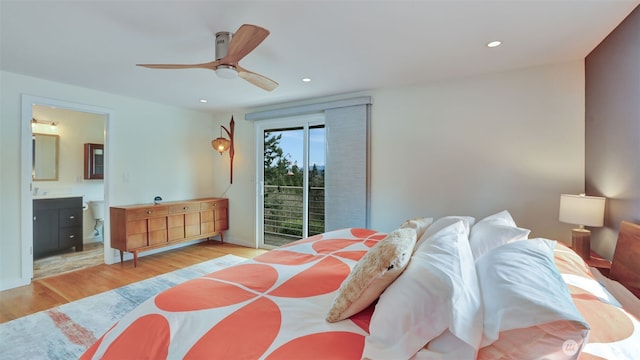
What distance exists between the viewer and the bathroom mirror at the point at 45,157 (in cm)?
446

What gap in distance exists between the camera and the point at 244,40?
183 centimetres

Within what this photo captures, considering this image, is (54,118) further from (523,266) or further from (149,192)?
(523,266)

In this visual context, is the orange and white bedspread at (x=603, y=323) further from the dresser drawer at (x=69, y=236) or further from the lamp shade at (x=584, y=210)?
the dresser drawer at (x=69, y=236)

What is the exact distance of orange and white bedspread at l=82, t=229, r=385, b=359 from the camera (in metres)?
0.93

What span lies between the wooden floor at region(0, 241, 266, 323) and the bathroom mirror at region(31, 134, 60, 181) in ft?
6.87

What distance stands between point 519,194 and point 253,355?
9.90 feet

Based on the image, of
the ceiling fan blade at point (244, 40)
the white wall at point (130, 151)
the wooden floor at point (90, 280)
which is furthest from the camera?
the white wall at point (130, 151)

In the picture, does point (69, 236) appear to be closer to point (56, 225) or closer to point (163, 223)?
point (56, 225)

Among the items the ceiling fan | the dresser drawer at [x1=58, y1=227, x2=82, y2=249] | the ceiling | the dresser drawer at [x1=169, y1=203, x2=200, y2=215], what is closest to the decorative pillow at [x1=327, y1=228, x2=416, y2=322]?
the ceiling fan

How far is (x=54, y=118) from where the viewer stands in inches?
183

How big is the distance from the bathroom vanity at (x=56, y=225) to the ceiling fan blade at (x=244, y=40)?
396 cm

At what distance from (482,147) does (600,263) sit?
1410mm

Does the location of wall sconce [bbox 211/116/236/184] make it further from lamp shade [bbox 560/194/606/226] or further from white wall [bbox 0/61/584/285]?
lamp shade [bbox 560/194/606/226]

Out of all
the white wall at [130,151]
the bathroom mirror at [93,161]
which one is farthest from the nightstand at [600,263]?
the bathroom mirror at [93,161]
